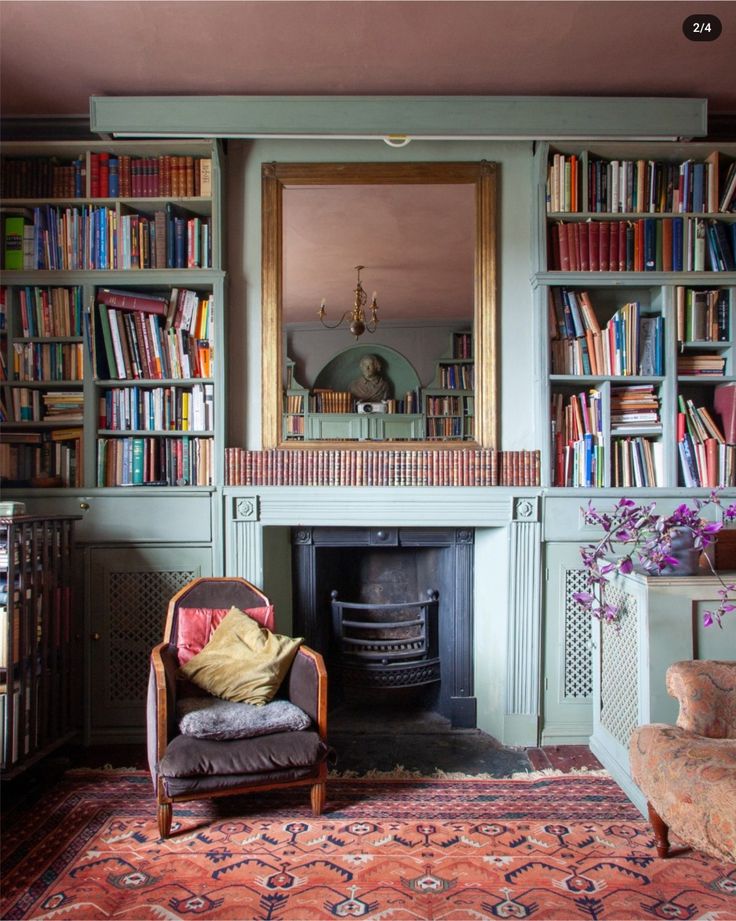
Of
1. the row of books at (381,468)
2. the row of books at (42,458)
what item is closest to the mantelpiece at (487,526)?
the row of books at (381,468)

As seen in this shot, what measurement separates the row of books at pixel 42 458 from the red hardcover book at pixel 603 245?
2.64m

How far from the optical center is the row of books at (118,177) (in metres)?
3.55

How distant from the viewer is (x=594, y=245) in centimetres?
351

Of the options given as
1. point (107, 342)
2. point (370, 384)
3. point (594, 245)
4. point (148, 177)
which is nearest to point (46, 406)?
point (107, 342)

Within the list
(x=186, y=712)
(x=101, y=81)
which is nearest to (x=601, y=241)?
(x=101, y=81)

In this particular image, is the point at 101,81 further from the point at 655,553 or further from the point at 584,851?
the point at 584,851

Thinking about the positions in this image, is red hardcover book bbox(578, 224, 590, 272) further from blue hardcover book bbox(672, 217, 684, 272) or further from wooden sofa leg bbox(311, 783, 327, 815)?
wooden sofa leg bbox(311, 783, 327, 815)

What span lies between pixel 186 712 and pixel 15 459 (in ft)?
5.35

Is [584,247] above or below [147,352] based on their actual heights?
A: above

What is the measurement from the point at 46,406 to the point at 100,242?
0.84 meters

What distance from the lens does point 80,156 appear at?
3.58 m

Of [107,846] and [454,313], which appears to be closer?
[107,846]

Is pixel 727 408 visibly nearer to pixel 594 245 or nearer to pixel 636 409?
pixel 636 409

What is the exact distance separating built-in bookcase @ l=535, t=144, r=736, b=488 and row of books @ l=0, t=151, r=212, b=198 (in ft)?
5.45
